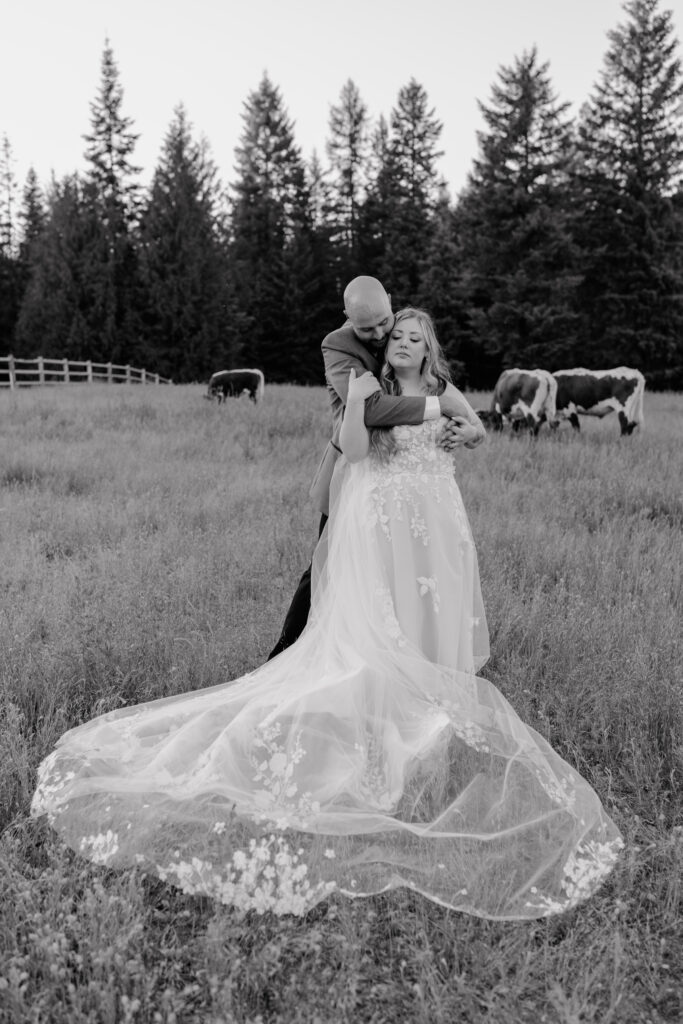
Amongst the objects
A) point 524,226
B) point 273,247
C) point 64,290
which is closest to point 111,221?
point 64,290

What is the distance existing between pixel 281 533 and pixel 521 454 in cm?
570

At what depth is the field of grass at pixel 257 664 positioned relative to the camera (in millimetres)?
2268

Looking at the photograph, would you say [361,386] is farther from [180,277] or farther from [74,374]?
[180,277]

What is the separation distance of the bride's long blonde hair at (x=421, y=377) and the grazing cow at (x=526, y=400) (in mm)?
10345

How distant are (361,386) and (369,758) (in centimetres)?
169

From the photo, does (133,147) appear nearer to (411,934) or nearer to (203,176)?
(203,176)

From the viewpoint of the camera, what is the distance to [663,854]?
2.88 meters

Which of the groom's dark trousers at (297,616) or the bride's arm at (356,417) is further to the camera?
the groom's dark trousers at (297,616)

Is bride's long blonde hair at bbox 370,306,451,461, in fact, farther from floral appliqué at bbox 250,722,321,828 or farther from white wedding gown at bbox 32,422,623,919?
floral appliqué at bbox 250,722,321,828

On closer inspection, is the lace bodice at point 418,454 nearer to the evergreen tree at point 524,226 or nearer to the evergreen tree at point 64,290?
the evergreen tree at point 524,226

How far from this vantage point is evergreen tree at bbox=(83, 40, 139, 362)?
36312 mm

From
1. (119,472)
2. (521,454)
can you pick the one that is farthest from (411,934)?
(521,454)

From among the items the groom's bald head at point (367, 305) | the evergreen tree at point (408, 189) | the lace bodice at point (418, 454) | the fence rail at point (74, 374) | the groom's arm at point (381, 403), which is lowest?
the lace bodice at point (418, 454)

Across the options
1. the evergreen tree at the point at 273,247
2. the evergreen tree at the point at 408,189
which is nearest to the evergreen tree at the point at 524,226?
the evergreen tree at the point at 408,189
